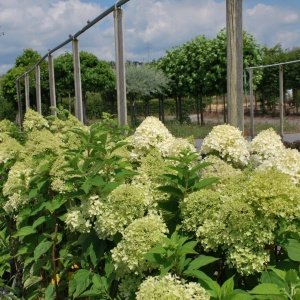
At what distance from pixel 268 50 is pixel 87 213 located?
132 ft

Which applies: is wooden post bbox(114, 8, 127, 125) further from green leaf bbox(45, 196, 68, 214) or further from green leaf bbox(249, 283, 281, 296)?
green leaf bbox(249, 283, 281, 296)

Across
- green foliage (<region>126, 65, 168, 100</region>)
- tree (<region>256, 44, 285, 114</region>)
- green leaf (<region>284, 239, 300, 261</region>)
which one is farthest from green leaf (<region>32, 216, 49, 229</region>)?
tree (<region>256, 44, 285, 114</region>)

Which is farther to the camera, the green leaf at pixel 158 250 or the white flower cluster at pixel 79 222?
the white flower cluster at pixel 79 222

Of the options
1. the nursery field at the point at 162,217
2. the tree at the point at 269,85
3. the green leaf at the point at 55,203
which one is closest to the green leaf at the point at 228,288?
the nursery field at the point at 162,217

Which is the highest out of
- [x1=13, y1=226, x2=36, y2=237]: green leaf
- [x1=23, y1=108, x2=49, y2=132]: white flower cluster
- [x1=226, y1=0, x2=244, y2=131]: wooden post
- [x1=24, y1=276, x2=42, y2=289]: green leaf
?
[x1=226, y1=0, x2=244, y2=131]: wooden post

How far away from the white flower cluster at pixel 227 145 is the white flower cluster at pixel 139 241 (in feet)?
2.31

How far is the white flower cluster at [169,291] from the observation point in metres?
1.50

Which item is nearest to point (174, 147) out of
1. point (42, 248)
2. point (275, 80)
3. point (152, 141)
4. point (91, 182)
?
point (152, 141)

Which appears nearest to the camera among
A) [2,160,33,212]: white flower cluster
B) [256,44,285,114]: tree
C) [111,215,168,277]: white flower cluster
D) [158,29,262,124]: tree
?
[111,215,168,277]: white flower cluster

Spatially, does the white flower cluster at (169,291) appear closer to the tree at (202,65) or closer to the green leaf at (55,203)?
the green leaf at (55,203)

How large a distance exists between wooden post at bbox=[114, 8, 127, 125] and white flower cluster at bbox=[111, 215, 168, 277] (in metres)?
3.44

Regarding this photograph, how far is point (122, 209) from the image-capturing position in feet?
6.80

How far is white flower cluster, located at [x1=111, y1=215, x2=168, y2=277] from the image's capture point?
183 cm

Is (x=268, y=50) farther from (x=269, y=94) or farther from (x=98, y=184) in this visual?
(x=98, y=184)
